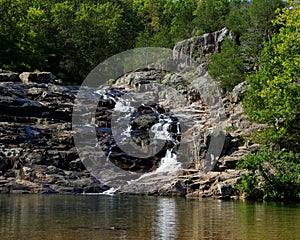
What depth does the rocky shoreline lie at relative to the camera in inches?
1005

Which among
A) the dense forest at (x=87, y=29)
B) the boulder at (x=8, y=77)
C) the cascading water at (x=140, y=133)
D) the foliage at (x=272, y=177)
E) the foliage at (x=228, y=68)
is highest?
the dense forest at (x=87, y=29)

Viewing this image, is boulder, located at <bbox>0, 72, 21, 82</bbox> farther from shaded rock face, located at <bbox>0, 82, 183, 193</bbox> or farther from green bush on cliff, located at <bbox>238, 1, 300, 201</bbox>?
green bush on cliff, located at <bbox>238, 1, 300, 201</bbox>

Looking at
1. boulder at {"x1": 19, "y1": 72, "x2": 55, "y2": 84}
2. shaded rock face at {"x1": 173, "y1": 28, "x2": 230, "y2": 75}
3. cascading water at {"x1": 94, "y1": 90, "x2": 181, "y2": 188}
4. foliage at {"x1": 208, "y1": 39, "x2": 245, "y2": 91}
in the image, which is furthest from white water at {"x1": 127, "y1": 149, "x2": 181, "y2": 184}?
shaded rock face at {"x1": 173, "y1": 28, "x2": 230, "y2": 75}

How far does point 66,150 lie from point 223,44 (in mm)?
24412

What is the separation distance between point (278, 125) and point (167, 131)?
11045mm

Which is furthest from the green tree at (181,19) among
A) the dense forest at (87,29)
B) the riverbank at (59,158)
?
the riverbank at (59,158)

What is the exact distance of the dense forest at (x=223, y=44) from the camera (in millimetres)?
23312

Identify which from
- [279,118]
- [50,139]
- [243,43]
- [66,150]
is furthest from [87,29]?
[279,118]

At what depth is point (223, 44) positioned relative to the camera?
48688 millimetres

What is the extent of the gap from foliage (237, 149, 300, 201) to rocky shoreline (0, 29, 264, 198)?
124 centimetres

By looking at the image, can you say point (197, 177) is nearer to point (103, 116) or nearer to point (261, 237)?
point (103, 116)

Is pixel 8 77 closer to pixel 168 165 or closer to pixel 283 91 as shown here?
pixel 168 165

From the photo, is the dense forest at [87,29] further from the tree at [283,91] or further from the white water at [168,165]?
the tree at [283,91]

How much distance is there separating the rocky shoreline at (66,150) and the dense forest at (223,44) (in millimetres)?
2490
